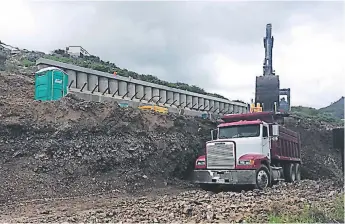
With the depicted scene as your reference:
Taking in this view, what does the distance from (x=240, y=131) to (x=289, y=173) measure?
358cm

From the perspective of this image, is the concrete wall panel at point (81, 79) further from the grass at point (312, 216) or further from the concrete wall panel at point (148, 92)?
the grass at point (312, 216)

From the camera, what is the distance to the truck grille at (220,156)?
492 inches

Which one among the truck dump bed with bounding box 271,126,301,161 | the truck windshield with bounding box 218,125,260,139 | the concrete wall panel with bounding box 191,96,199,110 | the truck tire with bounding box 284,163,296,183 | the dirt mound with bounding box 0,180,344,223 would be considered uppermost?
the concrete wall panel with bounding box 191,96,199,110

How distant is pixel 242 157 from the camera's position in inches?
492

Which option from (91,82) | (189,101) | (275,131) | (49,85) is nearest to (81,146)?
(49,85)

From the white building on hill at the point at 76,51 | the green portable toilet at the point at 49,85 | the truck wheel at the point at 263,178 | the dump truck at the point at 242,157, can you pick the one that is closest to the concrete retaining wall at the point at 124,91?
the green portable toilet at the point at 49,85

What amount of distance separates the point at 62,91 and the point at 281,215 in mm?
9353

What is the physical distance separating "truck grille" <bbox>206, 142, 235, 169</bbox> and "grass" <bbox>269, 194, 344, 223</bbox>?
4836 millimetres

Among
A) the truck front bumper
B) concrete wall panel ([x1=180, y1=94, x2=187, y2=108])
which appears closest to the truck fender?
the truck front bumper

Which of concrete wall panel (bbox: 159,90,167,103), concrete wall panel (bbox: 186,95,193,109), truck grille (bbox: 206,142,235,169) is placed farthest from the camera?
concrete wall panel (bbox: 186,95,193,109)

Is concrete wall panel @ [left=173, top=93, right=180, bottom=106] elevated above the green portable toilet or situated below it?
above

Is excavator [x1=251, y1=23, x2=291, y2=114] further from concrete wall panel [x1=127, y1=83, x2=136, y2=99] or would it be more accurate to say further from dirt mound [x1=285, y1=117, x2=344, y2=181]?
concrete wall panel [x1=127, y1=83, x2=136, y2=99]

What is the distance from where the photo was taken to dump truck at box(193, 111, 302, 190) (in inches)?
483

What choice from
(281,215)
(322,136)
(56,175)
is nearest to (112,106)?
(56,175)
